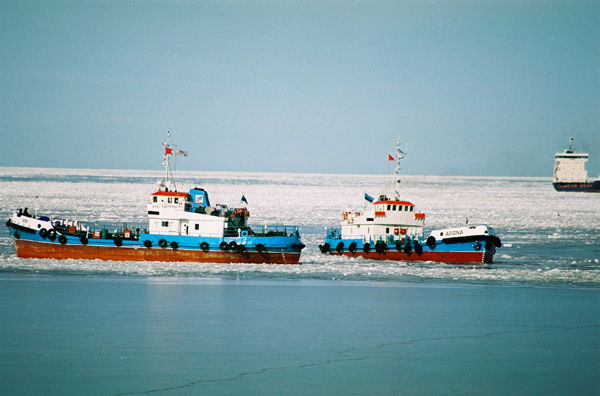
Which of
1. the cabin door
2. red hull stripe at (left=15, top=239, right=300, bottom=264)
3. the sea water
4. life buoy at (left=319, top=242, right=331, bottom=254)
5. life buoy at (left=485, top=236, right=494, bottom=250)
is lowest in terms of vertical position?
the sea water

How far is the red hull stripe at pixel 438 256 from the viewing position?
50394 mm

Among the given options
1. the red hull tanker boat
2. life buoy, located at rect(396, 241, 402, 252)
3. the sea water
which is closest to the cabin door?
the red hull tanker boat

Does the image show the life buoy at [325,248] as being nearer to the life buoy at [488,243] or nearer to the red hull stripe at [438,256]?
the red hull stripe at [438,256]

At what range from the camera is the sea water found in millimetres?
21406

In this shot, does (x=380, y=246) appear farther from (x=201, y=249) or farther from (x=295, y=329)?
(x=295, y=329)

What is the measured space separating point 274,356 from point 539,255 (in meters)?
35.7

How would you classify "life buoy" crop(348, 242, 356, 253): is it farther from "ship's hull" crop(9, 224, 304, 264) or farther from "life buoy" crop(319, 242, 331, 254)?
"ship's hull" crop(9, 224, 304, 264)

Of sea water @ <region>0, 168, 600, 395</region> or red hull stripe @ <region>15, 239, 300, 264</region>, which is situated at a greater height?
red hull stripe @ <region>15, 239, 300, 264</region>

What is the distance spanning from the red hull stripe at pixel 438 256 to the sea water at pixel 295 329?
9.04 feet

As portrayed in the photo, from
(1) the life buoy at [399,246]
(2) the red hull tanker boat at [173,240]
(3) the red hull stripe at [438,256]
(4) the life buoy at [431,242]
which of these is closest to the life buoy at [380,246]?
(3) the red hull stripe at [438,256]

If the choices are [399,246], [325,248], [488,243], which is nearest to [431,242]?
[399,246]

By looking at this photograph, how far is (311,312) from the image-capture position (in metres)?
31.0

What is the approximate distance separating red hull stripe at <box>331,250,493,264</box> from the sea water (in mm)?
2755

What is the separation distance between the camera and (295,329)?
2789 cm
